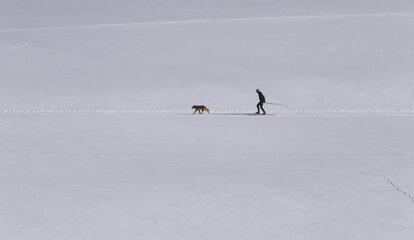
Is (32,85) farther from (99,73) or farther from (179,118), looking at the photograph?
(179,118)

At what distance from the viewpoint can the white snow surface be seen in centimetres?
841

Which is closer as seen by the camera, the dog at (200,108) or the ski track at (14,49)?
the dog at (200,108)

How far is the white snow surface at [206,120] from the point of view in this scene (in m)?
8.41

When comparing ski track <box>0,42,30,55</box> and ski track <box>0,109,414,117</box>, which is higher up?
ski track <box>0,42,30,55</box>

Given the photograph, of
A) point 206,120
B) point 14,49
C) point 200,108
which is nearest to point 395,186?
point 206,120

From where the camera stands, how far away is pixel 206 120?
16.1 m

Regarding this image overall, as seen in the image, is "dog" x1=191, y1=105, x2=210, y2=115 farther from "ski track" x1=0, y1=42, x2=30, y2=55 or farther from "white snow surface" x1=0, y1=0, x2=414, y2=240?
"ski track" x1=0, y1=42, x2=30, y2=55

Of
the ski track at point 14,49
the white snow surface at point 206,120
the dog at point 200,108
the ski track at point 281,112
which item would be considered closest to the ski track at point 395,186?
the white snow surface at point 206,120

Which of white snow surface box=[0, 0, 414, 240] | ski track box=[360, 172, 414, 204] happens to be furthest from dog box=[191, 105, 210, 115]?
ski track box=[360, 172, 414, 204]

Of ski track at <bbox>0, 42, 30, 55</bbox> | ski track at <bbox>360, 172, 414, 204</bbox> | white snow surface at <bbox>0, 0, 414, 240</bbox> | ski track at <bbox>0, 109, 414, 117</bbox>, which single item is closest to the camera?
white snow surface at <bbox>0, 0, 414, 240</bbox>

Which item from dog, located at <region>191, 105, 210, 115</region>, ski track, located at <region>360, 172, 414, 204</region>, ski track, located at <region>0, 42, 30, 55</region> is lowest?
ski track, located at <region>360, 172, 414, 204</region>

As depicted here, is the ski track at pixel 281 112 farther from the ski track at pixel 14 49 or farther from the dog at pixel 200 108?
the ski track at pixel 14 49

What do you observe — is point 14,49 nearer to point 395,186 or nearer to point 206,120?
point 206,120

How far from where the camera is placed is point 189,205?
8.78m
